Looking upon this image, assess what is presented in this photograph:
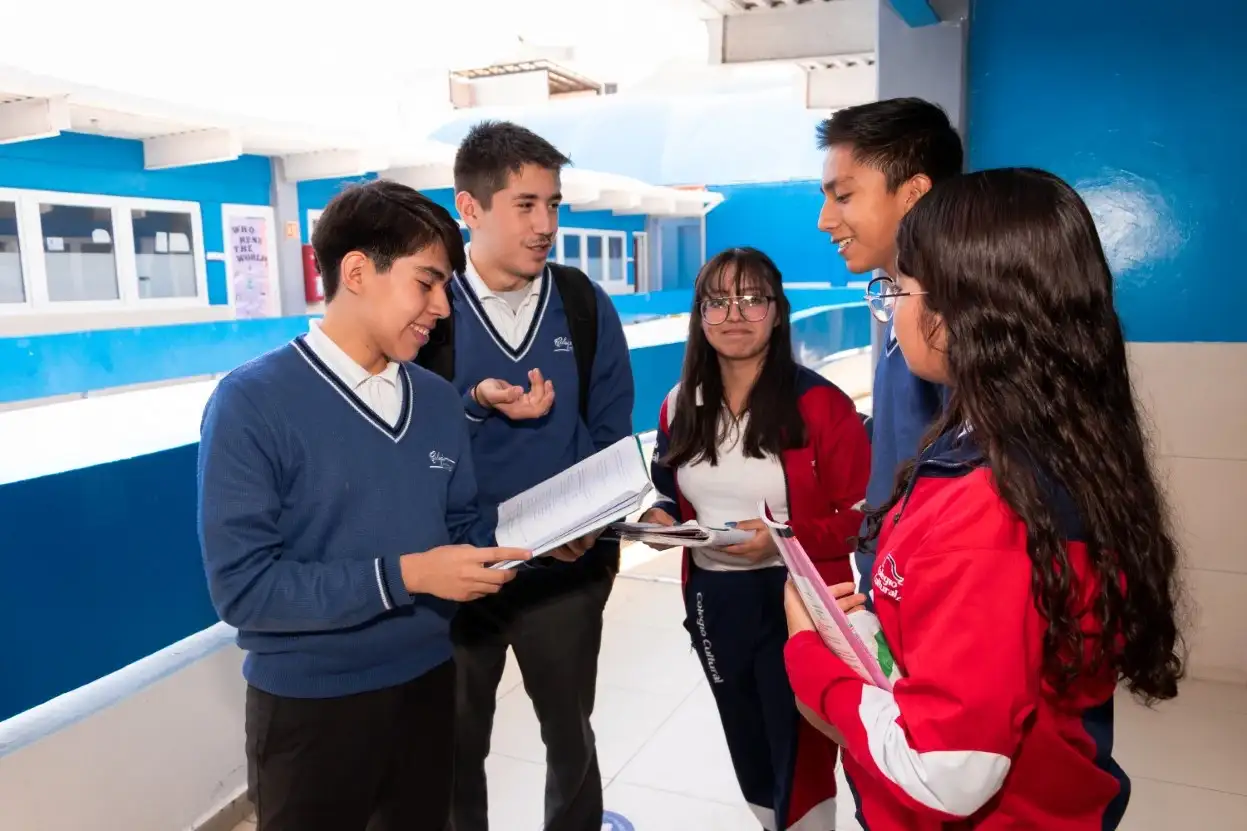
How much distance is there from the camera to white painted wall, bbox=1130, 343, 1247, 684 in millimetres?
3357

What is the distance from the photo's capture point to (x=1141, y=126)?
3.32 m

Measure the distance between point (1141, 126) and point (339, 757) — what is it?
363 cm

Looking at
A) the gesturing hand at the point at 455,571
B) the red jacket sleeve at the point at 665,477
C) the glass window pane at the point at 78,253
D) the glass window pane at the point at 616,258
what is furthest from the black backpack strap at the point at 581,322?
the glass window pane at the point at 616,258

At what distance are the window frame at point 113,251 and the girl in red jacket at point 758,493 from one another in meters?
8.49

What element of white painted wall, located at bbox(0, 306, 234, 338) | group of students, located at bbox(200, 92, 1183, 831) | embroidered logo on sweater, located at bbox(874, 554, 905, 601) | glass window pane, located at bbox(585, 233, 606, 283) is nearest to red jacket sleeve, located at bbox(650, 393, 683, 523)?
group of students, located at bbox(200, 92, 1183, 831)

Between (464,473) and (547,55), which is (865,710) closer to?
(464,473)

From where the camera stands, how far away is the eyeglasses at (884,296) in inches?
42.8

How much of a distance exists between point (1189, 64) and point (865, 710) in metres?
3.38

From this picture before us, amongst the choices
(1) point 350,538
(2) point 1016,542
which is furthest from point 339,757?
(2) point 1016,542

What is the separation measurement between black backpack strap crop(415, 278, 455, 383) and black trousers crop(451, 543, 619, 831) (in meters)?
0.52

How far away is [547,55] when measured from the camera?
1059 inches

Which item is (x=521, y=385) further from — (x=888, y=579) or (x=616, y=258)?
(x=616, y=258)

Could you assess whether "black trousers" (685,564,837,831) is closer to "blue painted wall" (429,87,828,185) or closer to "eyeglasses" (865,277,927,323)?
"eyeglasses" (865,277,927,323)

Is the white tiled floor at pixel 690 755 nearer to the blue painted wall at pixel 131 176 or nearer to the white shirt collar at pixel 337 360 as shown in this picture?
the white shirt collar at pixel 337 360
